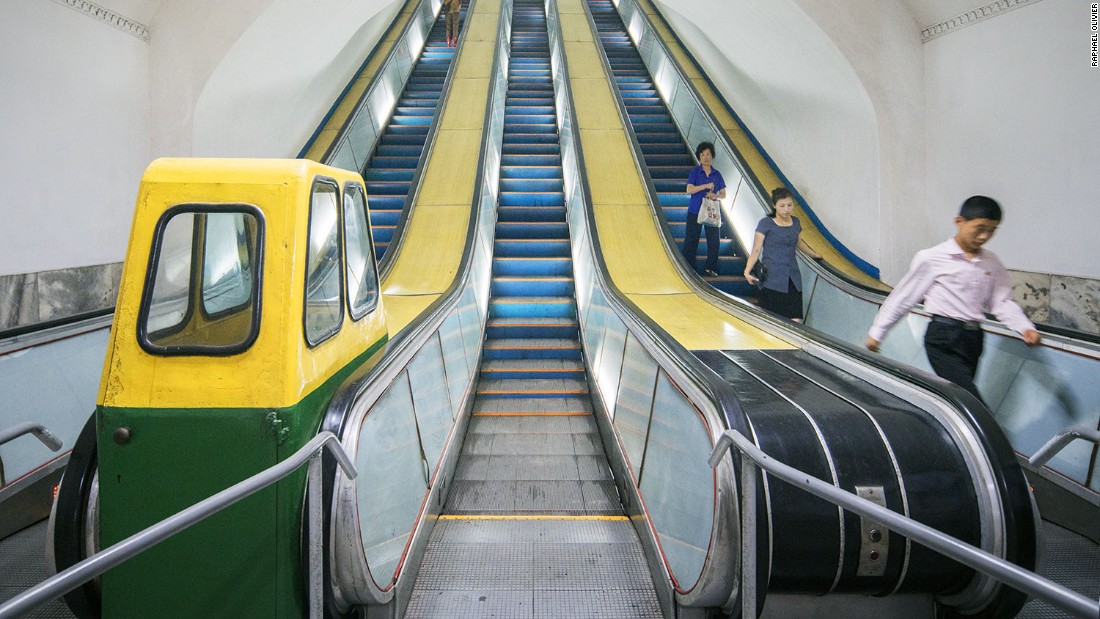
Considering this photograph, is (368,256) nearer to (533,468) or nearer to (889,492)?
(533,468)

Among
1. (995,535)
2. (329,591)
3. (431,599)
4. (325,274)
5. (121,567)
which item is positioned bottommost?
(431,599)

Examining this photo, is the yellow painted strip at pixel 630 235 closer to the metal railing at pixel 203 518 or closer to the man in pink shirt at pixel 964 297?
the man in pink shirt at pixel 964 297

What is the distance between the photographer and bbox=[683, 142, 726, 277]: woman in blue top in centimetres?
589

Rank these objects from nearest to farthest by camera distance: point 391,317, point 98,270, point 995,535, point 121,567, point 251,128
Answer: point 121,567, point 995,535, point 391,317, point 98,270, point 251,128

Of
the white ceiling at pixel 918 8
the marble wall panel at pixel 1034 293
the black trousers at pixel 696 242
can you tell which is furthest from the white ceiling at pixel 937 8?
the black trousers at pixel 696 242

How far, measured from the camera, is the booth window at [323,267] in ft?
6.77

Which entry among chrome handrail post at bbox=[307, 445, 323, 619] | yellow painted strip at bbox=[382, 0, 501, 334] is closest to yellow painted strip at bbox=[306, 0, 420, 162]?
yellow painted strip at bbox=[382, 0, 501, 334]

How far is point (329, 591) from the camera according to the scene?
2.00 m

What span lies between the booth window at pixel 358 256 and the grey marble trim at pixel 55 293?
2.53m

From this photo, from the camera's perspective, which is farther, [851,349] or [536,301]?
[536,301]

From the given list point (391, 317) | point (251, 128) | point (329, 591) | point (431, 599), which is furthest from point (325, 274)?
point (251, 128)

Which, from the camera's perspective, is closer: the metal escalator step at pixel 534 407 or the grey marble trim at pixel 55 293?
the grey marble trim at pixel 55 293

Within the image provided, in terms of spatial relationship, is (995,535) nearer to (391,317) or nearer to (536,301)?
(391,317)

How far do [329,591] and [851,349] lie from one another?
247cm
